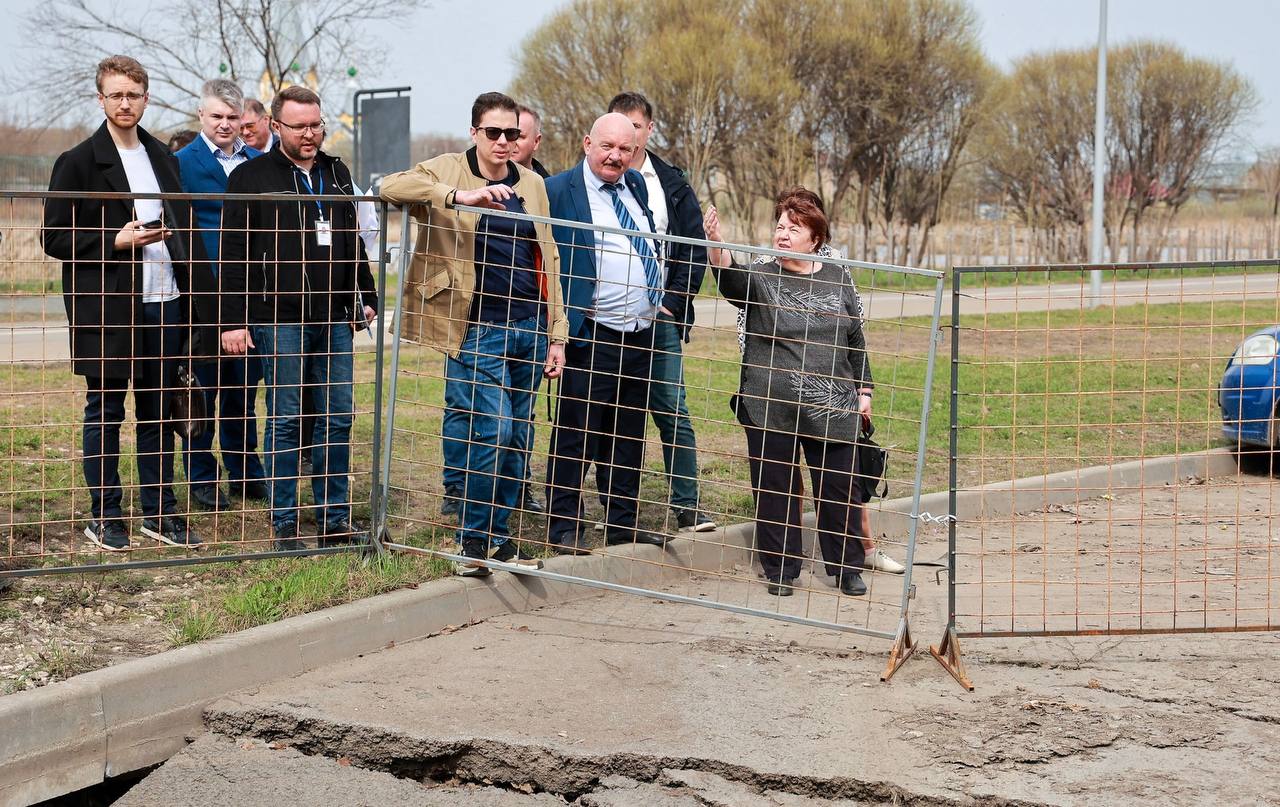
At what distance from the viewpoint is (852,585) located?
6.13 meters

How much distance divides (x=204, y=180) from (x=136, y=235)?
1164 millimetres

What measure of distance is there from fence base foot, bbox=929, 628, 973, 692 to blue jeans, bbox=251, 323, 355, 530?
258 cm

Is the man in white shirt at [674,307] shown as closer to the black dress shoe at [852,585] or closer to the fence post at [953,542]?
the black dress shoe at [852,585]

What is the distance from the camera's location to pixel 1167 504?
8.41m

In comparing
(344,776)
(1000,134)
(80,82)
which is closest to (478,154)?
(344,776)

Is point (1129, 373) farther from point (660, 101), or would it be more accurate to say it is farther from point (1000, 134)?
point (1000, 134)

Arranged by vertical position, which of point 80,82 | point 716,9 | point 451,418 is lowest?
point 451,418

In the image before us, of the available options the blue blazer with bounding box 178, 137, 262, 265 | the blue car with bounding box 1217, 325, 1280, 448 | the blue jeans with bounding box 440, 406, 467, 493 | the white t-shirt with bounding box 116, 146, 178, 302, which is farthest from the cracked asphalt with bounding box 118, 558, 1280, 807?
the blue car with bounding box 1217, 325, 1280, 448

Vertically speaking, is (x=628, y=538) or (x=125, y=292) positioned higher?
(x=125, y=292)

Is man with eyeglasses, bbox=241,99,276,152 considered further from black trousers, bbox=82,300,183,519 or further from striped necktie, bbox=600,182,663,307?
striped necktie, bbox=600,182,663,307

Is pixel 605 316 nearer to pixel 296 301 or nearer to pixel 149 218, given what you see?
pixel 296 301

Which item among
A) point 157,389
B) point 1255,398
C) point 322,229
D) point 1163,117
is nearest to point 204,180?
point 322,229

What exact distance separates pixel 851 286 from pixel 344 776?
9.97 feet

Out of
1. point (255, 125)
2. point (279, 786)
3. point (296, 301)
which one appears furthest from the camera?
point (255, 125)
